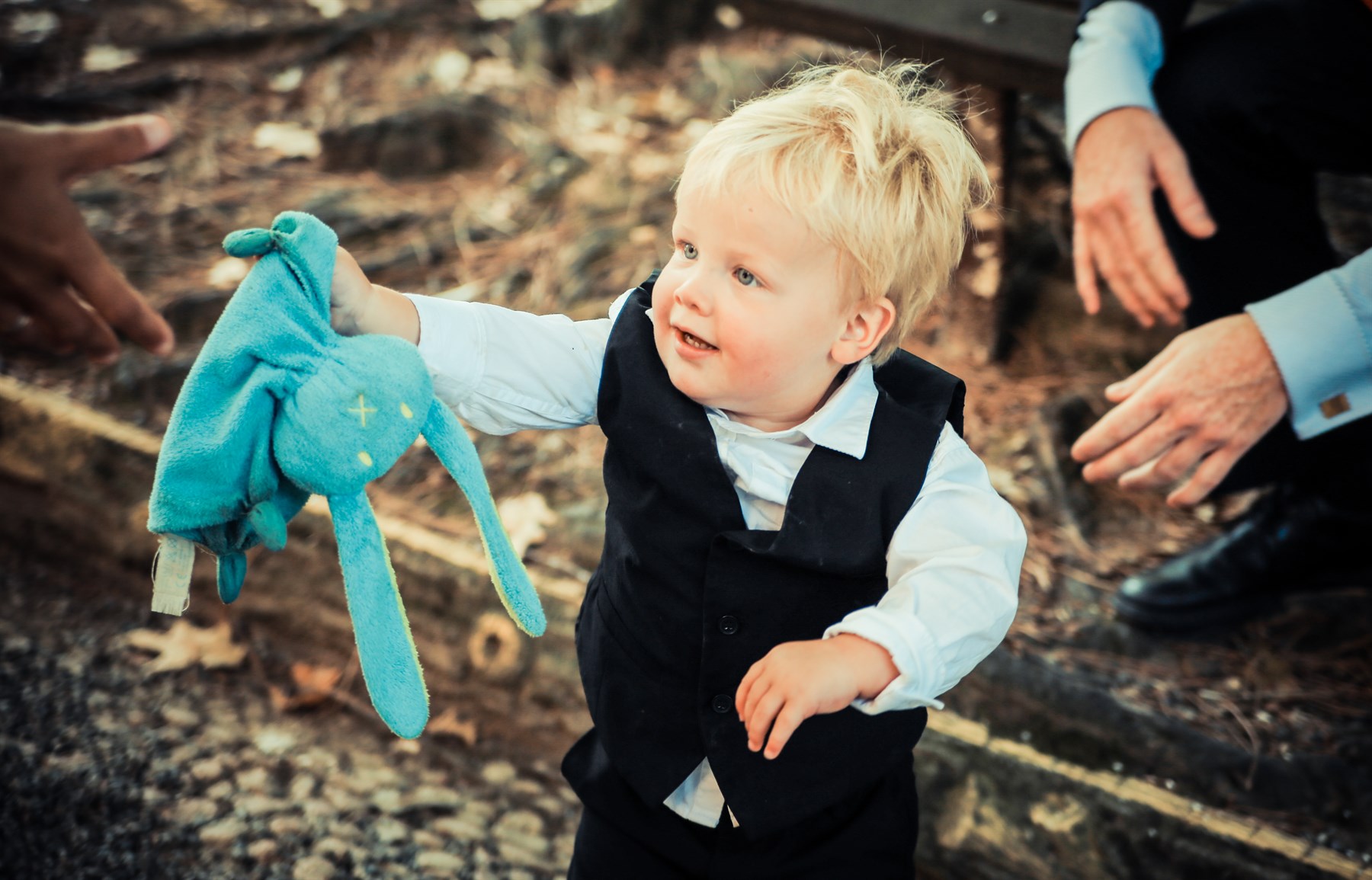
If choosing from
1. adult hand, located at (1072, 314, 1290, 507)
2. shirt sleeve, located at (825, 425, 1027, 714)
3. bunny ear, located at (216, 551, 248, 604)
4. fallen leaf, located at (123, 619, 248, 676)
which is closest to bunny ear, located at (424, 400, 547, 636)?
bunny ear, located at (216, 551, 248, 604)

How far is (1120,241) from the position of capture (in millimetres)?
1977

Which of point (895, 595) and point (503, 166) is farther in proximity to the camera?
point (503, 166)

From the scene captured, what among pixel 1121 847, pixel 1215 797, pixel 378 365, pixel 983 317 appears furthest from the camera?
pixel 983 317

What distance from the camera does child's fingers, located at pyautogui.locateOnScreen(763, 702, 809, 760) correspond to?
115 centimetres

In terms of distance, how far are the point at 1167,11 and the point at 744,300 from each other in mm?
1619

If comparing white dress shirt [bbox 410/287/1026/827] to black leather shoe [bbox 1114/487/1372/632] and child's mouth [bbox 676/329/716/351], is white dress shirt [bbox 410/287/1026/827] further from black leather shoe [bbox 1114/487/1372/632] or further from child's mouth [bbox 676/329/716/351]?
black leather shoe [bbox 1114/487/1372/632]

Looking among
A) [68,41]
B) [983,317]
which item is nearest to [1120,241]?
[983,317]

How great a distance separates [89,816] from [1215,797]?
202 cm

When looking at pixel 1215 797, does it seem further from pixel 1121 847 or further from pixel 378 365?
pixel 378 365

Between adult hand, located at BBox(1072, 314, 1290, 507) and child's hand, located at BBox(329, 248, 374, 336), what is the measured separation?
1.07 meters

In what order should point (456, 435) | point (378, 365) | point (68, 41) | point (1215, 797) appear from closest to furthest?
point (378, 365), point (456, 435), point (1215, 797), point (68, 41)

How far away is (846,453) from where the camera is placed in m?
1.36

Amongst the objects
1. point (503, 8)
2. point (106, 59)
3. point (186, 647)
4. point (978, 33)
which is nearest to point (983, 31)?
point (978, 33)

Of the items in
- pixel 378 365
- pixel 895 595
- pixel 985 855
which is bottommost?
pixel 985 855
